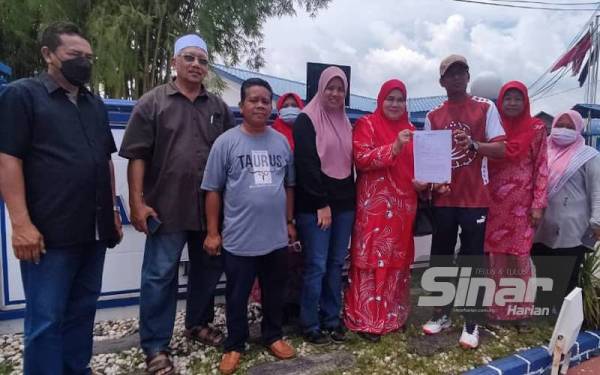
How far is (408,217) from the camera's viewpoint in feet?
9.89

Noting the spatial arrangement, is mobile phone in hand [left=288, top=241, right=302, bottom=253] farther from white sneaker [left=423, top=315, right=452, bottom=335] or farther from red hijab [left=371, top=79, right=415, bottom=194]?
white sneaker [left=423, top=315, right=452, bottom=335]

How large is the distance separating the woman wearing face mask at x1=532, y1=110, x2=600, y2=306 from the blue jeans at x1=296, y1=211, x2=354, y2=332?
1538 mm

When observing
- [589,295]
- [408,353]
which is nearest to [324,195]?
[408,353]

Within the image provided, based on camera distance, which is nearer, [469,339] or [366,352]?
[366,352]

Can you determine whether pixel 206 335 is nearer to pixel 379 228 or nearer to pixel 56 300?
pixel 56 300

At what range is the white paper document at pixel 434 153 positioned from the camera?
8.90 feet

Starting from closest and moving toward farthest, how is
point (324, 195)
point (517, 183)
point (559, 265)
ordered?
point (324, 195), point (517, 183), point (559, 265)

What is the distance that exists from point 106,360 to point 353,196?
6.32 feet

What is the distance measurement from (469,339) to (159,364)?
2.06 meters

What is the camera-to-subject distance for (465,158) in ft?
9.72

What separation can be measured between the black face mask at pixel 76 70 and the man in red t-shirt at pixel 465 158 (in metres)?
2.15

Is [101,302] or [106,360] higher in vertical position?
[101,302]

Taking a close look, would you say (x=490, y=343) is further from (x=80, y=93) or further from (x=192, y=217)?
(x=80, y=93)

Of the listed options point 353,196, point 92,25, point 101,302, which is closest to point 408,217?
point 353,196
